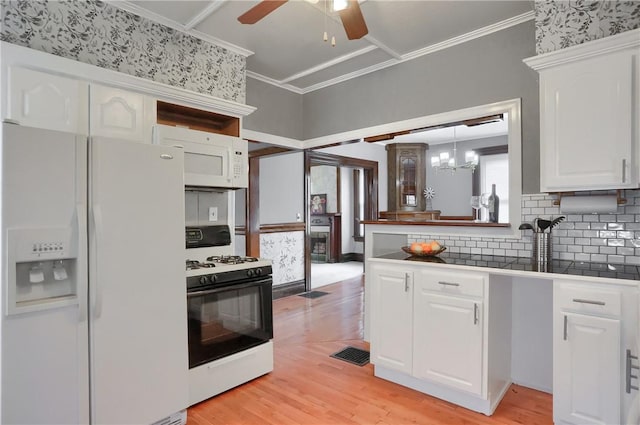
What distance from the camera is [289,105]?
438 centimetres

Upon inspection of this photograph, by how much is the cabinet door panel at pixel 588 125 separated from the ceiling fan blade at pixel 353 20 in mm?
1199

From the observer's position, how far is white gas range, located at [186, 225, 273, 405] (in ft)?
7.79

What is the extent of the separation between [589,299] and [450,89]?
1.99m

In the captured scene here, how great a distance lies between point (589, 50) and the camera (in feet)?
6.91

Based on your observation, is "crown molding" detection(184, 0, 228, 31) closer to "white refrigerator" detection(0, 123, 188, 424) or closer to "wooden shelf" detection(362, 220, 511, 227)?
"white refrigerator" detection(0, 123, 188, 424)

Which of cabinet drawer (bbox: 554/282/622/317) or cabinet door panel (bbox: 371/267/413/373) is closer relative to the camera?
cabinet drawer (bbox: 554/282/622/317)

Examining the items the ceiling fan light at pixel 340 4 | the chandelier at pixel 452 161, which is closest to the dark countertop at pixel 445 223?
the ceiling fan light at pixel 340 4

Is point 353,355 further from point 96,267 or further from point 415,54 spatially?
point 415,54

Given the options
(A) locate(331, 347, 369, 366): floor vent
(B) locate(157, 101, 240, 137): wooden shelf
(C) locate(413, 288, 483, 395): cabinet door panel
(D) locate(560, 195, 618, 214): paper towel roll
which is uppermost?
(B) locate(157, 101, 240, 137): wooden shelf

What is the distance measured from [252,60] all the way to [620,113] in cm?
303

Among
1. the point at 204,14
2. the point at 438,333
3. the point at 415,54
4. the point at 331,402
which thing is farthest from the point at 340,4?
the point at 331,402

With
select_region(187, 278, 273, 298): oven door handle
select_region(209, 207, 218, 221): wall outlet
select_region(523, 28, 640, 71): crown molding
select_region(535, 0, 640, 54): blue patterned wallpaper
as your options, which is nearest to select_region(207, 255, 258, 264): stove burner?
select_region(187, 278, 273, 298): oven door handle

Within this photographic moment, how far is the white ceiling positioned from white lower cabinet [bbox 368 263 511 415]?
75.0 inches

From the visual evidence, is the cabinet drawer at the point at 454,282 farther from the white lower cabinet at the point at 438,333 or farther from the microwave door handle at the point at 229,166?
the microwave door handle at the point at 229,166
